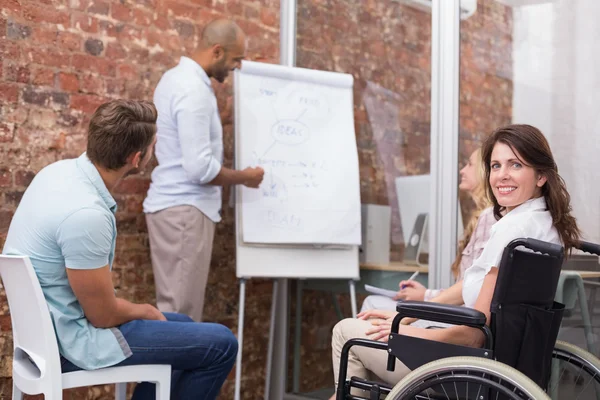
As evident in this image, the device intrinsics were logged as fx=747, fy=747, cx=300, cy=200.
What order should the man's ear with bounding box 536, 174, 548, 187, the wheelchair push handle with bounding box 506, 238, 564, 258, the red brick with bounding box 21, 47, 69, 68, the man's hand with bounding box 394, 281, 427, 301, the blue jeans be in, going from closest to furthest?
the wheelchair push handle with bounding box 506, 238, 564, 258
the man's ear with bounding box 536, 174, 548, 187
the blue jeans
the man's hand with bounding box 394, 281, 427, 301
the red brick with bounding box 21, 47, 69, 68

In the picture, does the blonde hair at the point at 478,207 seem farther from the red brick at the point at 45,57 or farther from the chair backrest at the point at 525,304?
the red brick at the point at 45,57

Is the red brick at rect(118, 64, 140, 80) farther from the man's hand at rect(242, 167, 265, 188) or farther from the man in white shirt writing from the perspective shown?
the man's hand at rect(242, 167, 265, 188)

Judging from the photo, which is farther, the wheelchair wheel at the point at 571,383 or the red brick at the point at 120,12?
the red brick at the point at 120,12

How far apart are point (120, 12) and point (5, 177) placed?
3.02 ft

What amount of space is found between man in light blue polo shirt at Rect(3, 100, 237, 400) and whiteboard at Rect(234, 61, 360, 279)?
1.08 metres

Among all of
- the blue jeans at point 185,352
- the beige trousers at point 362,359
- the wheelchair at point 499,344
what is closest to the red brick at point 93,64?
the blue jeans at point 185,352

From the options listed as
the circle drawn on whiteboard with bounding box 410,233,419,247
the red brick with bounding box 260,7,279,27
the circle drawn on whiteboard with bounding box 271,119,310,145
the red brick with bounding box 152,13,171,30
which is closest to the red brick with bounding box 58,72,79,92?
the red brick with bounding box 152,13,171,30

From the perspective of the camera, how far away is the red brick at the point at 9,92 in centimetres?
299

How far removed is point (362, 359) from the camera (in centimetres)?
225

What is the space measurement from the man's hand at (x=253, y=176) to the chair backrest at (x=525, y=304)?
66.0 inches

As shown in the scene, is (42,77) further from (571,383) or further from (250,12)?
(571,383)

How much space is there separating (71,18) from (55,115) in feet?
1.41

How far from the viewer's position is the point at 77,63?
3232mm

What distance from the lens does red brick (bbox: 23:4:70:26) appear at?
307 cm
